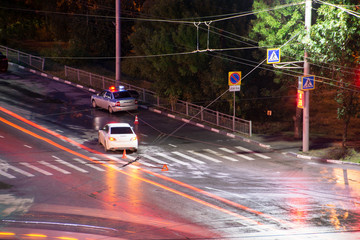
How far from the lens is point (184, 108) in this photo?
121 feet

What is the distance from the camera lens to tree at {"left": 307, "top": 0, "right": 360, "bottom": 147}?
81.8ft

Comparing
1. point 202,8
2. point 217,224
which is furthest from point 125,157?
point 202,8

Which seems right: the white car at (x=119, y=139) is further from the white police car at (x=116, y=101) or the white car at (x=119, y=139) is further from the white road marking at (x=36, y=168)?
the white police car at (x=116, y=101)

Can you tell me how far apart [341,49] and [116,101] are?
15.9 metres

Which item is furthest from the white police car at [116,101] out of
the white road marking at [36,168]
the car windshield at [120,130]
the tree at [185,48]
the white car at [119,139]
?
the white road marking at [36,168]

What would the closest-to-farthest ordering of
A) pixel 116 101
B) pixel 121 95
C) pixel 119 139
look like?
pixel 119 139 < pixel 116 101 < pixel 121 95

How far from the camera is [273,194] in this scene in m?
18.0

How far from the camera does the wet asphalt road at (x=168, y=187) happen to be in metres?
14.0

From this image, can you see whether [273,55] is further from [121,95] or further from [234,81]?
[121,95]

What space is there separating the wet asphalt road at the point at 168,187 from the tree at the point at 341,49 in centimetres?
451

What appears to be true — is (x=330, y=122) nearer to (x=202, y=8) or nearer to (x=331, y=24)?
(x=202, y=8)

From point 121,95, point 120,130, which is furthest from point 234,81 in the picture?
point 120,130

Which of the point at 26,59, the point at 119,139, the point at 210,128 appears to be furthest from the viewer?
the point at 26,59

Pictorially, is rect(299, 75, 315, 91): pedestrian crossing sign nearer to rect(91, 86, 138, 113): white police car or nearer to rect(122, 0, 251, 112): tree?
rect(122, 0, 251, 112): tree
